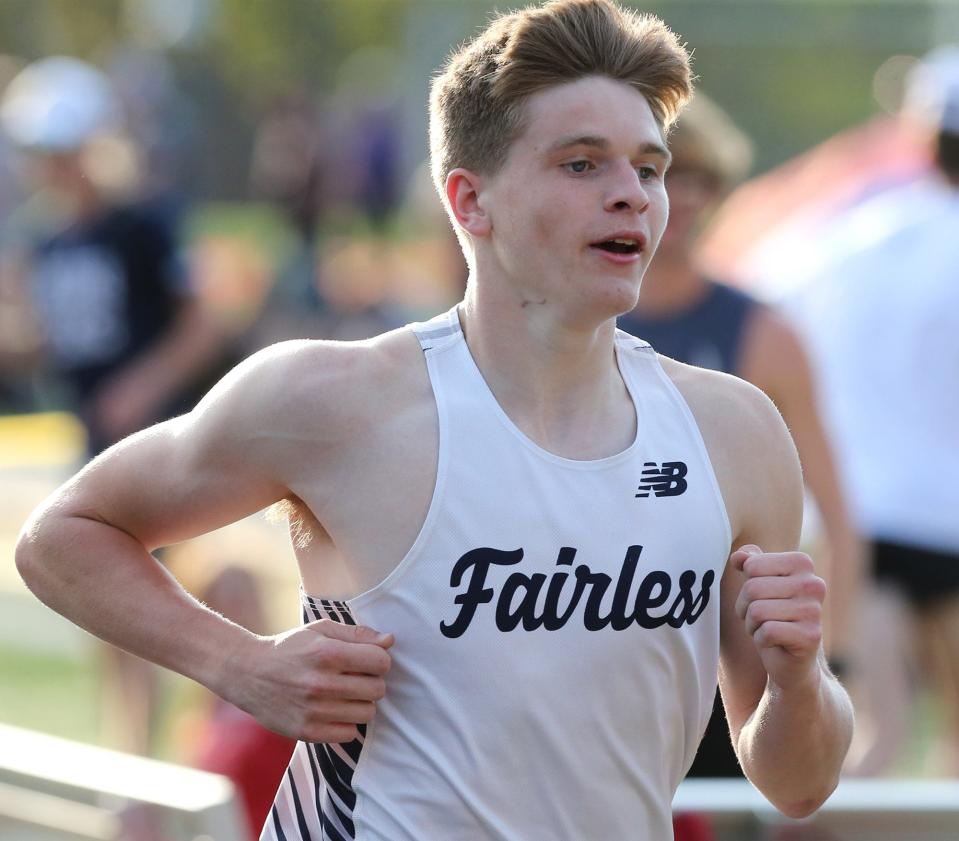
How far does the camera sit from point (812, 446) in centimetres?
500

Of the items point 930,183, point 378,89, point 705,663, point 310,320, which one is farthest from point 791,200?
point 705,663

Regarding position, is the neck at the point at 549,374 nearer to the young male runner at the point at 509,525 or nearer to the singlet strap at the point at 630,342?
the young male runner at the point at 509,525

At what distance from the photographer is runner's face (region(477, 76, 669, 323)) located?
2652mm

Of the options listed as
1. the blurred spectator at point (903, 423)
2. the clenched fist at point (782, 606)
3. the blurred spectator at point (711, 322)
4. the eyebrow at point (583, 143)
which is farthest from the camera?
the blurred spectator at point (903, 423)

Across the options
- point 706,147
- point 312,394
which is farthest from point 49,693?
point 312,394

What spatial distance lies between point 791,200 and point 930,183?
326 inches

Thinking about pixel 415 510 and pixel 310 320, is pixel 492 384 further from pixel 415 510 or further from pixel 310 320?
pixel 310 320

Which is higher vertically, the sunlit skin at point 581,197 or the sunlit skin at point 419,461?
the sunlit skin at point 581,197

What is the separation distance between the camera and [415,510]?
264 centimetres

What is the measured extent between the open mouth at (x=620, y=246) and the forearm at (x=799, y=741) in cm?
71

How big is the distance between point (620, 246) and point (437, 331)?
1.12ft

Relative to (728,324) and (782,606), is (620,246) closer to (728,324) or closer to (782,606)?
(782,606)

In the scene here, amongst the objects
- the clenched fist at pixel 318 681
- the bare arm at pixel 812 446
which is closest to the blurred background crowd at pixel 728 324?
the bare arm at pixel 812 446

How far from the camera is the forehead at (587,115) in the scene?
2.67 metres
